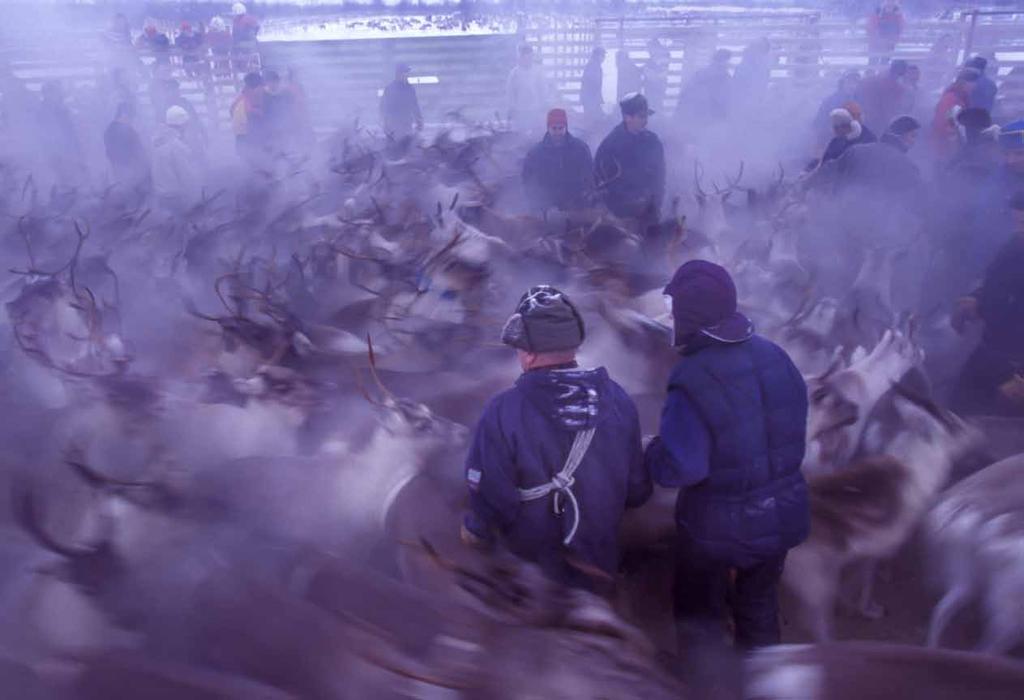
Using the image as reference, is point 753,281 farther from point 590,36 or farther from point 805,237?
point 590,36

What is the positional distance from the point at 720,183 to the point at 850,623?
547 cm

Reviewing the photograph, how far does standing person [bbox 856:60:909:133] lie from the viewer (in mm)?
8273

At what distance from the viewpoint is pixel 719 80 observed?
971 centimetres

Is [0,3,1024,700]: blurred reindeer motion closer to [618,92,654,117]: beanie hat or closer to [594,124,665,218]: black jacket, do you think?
[594,124,665,218]: black jacket

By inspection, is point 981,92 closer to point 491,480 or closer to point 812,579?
point 812,579

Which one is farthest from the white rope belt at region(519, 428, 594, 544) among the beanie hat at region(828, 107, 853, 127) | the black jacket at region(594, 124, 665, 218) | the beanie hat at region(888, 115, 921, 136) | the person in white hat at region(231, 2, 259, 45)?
the person in white hat at region(231, 2, 259, 45)

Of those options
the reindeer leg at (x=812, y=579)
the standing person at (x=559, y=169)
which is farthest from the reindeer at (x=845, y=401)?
the standing person at (x=559, y=169)

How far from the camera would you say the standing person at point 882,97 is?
27.1 ft

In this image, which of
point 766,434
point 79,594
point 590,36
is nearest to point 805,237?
point 766,434

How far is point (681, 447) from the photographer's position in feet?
6.86

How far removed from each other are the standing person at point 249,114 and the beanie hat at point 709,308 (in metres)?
6.45

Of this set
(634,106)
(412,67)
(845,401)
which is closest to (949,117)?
(634,106)

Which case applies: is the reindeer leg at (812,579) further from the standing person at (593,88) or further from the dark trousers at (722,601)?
the standing person at (593,88)

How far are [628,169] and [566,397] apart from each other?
3.62m
